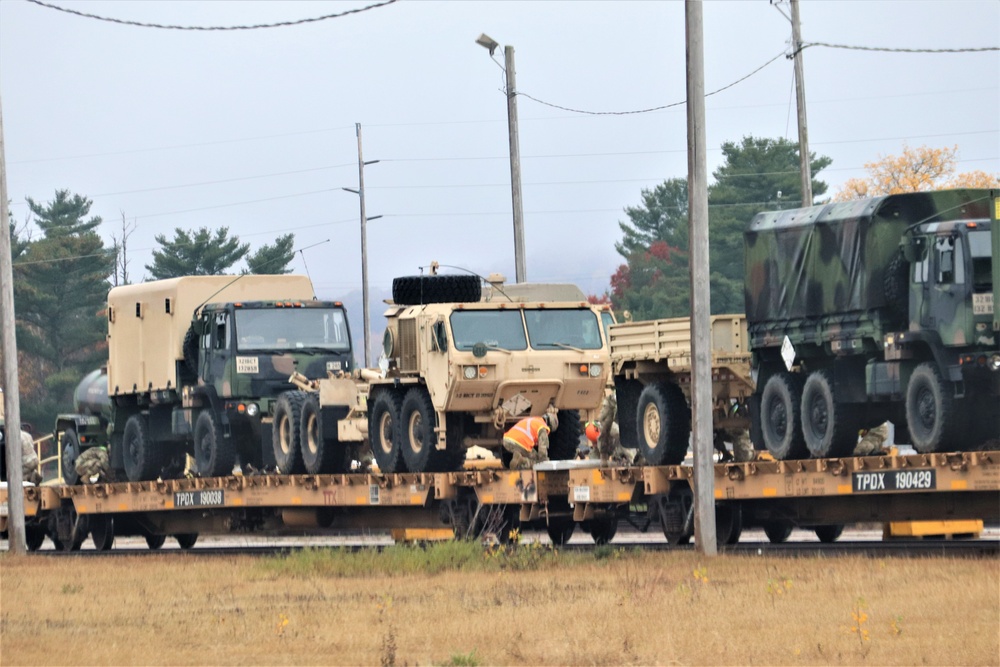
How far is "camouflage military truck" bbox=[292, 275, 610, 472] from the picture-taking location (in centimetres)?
2186

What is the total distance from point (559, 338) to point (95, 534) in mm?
9890

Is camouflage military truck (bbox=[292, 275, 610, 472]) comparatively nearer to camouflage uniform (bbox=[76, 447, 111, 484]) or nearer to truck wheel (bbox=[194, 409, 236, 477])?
truck wheel (bbox=[194, 409, 236, 477])

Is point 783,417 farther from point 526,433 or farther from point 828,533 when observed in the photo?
point 828,533

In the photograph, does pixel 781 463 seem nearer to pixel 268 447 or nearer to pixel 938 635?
pixel 938 635

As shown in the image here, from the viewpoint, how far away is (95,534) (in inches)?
1124

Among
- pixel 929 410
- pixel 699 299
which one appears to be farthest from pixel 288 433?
pixel 929 410

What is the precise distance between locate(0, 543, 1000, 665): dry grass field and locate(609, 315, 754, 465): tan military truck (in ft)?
7.23

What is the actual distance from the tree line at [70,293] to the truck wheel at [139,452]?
1523 inches

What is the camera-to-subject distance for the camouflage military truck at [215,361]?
25828 millimetres

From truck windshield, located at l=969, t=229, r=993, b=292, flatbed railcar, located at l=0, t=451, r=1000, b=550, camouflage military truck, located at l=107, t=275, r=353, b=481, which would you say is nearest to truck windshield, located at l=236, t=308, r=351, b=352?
camouflage military truck, located at l=107, t=275, r=353, b=481

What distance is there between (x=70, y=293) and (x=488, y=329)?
169 feet

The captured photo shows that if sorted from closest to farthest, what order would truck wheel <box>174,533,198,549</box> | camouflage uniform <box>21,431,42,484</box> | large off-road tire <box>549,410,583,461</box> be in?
large off-road tire <box>549,410,583,461</box> < truck wheel <box>174,533,198,549</box> < camouflage uniform <box>21,431,42,484</box>

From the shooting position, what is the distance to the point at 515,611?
48.0ft

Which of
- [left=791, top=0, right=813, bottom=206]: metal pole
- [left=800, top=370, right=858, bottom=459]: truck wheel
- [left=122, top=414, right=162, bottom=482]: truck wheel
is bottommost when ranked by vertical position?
[left=122, top=414, right=162, bottom=482]: truck wheel
